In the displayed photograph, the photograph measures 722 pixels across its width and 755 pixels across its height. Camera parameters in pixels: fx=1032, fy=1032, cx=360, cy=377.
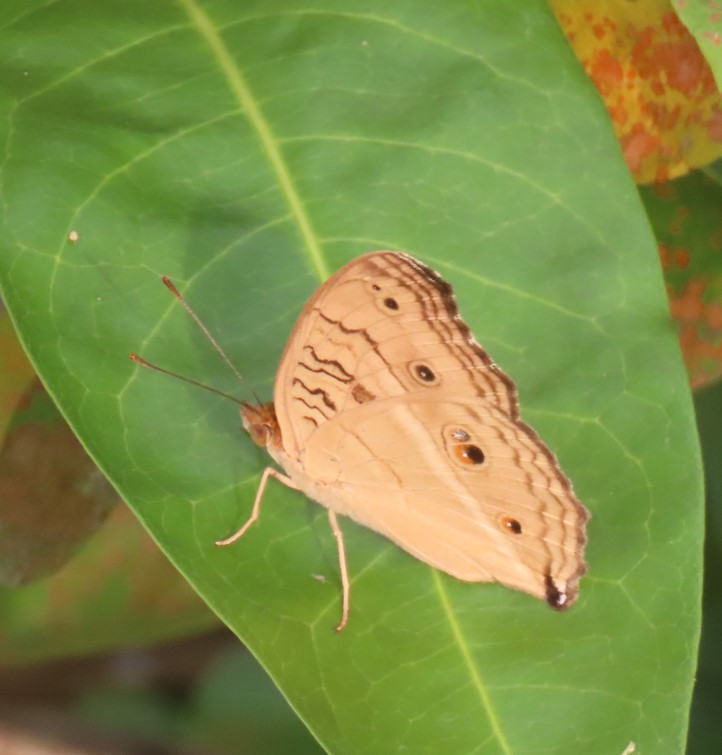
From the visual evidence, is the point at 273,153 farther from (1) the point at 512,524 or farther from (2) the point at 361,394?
(1) the point at 512,524

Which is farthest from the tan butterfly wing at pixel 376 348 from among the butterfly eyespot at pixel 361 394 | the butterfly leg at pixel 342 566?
the butterfly leg at pixel 342 566

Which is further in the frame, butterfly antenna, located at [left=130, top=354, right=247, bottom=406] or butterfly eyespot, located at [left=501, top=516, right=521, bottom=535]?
butterfly eyespot, located at [left=501, top=516, right=521, bottom=535]

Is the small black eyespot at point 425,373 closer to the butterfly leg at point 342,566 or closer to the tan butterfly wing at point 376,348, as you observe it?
the tan butterfly wing at point 376,348

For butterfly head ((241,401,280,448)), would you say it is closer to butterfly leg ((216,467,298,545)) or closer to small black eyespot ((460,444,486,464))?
butterfly leg ((216,467,298,545))

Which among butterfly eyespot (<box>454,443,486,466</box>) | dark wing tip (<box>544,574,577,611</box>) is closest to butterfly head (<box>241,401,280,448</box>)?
butterfly eyespot (<box>454,443,486,466</box>)

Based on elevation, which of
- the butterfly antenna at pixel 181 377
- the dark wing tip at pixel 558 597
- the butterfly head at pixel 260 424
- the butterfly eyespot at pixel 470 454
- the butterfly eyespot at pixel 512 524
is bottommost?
the butterfly eyespot at pixel 512 524

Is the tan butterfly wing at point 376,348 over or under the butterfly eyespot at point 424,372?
over

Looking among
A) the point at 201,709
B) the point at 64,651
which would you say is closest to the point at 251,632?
the point at 64,651
